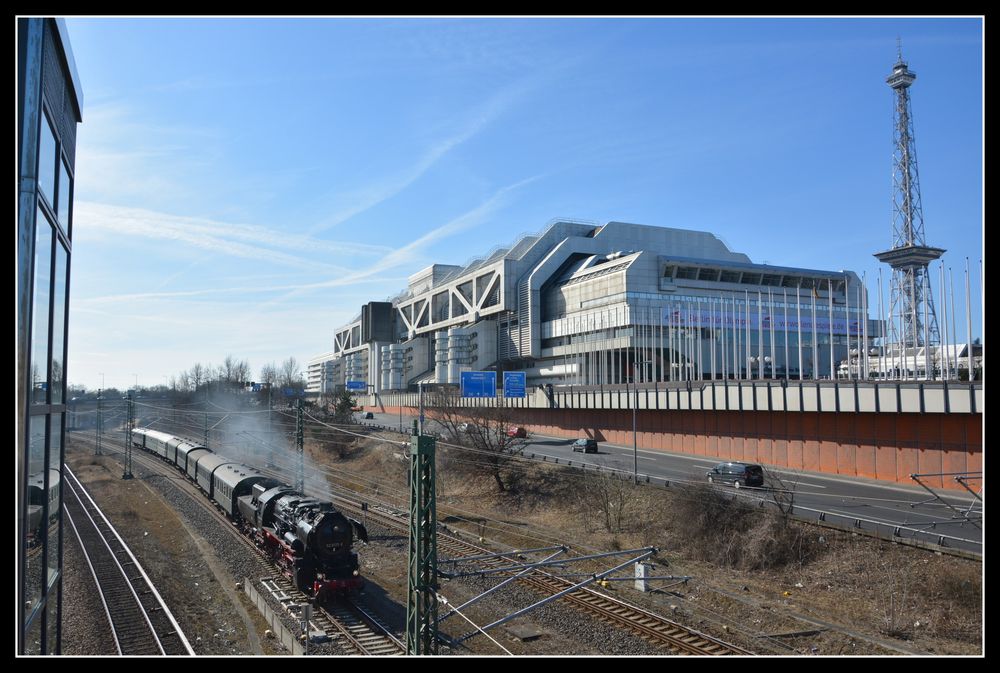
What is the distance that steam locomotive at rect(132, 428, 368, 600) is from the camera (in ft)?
71.9

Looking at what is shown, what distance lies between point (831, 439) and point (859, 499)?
6.88 m

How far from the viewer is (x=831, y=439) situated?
123 ft

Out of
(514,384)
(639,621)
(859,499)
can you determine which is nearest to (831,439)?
(859,499)

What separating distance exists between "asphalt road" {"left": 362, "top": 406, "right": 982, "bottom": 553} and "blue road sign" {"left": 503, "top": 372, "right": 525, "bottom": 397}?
4598 millimetres

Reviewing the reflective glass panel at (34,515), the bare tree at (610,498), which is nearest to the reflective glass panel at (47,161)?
the reflective glass panel at (34,515)

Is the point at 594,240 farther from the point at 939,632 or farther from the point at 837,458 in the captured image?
the point at 939,632

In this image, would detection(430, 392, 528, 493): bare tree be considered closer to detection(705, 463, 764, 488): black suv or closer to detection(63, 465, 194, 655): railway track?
detection(705, 463, 764, 488): black suv

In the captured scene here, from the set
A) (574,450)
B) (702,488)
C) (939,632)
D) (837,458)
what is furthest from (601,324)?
(939,632)

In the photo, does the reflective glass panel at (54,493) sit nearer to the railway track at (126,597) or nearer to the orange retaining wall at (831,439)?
the railway track at (126,597)

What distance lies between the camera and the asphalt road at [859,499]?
24.4 meters

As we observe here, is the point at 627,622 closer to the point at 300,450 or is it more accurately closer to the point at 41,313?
the point at 41,313

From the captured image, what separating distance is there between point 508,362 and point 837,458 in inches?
2294

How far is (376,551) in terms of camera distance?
29391 millimetres

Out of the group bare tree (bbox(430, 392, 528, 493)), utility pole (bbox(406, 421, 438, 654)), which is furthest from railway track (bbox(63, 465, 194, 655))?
bare tree (bbox(430, 392, 528, 493))
